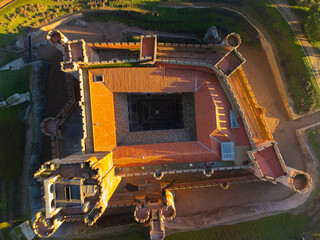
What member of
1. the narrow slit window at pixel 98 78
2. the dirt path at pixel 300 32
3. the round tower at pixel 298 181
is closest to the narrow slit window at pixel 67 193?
the narrow slit window at pixel 98 78

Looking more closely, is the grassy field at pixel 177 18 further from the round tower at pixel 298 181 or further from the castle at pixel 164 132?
the round tower at pixel 298 181

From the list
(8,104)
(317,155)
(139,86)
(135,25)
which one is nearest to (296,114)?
(317,155)

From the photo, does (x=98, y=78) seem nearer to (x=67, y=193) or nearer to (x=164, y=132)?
(x=164, y=132)

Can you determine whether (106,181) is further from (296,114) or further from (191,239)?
(296,114)

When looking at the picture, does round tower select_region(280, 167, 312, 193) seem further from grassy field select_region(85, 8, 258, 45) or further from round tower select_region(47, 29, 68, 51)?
round tower select_region(47, 29, 68, 51)

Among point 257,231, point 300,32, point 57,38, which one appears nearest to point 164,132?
point 57,38

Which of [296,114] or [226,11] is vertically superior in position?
[226,11]

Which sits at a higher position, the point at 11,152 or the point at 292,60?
the point at 292,60

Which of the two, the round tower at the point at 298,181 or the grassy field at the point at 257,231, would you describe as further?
the grassy field at the point at 257,231

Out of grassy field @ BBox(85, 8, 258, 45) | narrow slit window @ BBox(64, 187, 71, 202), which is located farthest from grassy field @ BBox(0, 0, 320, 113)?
narrow slit window @ BBox(64, 187, 71, 202)
